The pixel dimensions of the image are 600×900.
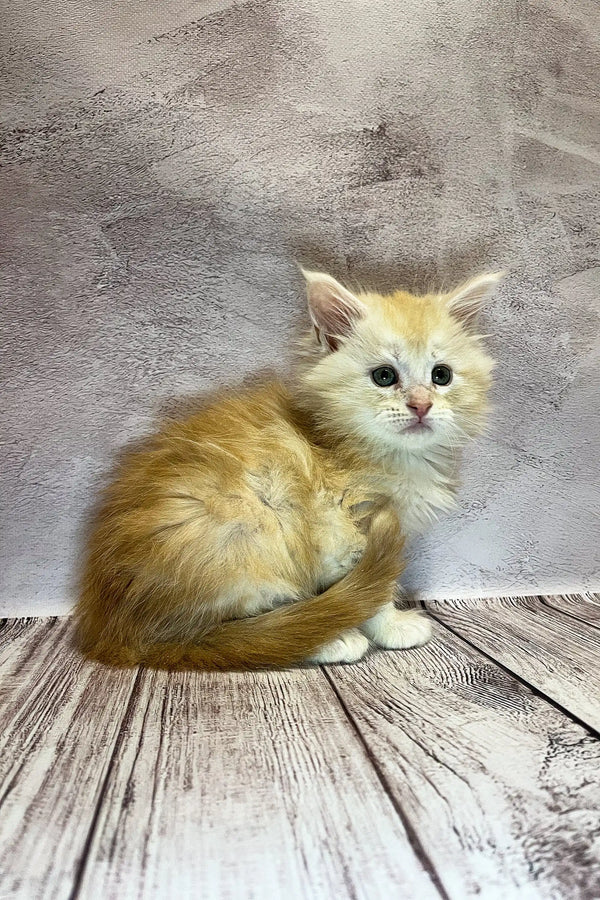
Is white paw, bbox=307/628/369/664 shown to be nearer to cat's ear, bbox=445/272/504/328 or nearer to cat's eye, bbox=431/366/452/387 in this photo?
cat's eye, bbox=431/366/452/387

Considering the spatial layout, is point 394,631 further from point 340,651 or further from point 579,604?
point 579,604

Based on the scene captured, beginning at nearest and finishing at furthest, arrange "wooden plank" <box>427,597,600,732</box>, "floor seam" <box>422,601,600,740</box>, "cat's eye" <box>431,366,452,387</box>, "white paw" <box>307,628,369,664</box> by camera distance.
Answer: "floor seam" <box>422,601,600,740</box>, "wooden plank" <box>427,597,600,732</box>, "white paw" <box>307,628,369,664</box>, "cat's eye" <box>431,366,452,387</box>

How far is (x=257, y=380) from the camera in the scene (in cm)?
157

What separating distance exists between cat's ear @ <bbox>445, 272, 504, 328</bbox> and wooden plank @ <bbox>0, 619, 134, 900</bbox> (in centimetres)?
96

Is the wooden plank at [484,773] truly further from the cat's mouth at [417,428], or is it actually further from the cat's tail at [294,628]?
the cat's mouth at [417,428]

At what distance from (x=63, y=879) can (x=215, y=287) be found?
118 cm

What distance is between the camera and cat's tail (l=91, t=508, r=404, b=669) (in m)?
1.16

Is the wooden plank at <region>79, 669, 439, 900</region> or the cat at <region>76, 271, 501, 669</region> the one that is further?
the cat at <region>76, 271, 501, 669</region>

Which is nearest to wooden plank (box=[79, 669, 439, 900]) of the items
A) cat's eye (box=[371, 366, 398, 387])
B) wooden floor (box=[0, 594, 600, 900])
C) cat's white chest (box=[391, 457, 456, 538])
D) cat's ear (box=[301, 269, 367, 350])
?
wooden floor (box=[0, 594, 600, 900])

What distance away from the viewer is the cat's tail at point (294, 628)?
1156mm

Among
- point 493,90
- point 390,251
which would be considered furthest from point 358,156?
point 493,90

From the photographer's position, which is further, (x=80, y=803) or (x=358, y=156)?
(x=358, y=156)

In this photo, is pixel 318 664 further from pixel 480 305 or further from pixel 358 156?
pixel 358 156

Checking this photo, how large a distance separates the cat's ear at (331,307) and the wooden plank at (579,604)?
32.8 inches
